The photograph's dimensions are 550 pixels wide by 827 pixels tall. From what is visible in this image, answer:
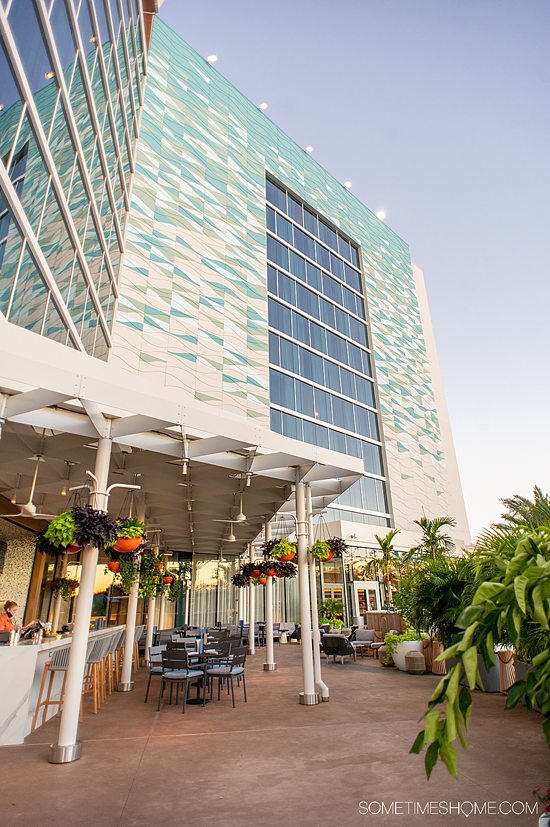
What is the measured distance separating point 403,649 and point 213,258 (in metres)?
19.6

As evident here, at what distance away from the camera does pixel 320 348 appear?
2934cm

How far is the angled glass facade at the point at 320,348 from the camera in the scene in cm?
2638

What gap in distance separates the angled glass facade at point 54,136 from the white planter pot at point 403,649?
1168 cm

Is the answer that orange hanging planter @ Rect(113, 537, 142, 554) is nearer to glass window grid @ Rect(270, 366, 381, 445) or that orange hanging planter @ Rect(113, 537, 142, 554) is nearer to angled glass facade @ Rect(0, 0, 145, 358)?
angled glass facade @ Rect(0, 0, 145, 358)

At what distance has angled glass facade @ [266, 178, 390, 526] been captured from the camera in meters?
26.4

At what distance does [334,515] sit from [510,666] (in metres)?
17.2

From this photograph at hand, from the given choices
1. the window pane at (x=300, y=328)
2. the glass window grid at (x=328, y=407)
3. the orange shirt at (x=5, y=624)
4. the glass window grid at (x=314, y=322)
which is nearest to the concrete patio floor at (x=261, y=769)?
the orange shirt at (x=5, y=624)

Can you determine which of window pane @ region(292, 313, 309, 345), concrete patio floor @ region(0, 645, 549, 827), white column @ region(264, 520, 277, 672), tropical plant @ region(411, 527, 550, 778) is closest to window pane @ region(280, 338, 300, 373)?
Result: window pane @ region(292, 313, 309, 345)

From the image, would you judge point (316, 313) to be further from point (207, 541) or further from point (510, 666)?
point (510, 666)

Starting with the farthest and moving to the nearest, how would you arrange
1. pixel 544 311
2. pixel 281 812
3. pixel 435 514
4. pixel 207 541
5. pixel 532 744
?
pixel 435 514 < pixel 544 311 < pixel 207 541 < pixel 532 744 < pixel 281 812

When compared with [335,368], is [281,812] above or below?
below

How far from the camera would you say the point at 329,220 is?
3425 cm

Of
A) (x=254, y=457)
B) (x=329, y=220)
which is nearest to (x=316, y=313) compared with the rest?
(x=329, y=220)

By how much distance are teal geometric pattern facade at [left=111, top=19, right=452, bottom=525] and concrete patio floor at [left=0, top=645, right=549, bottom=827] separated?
579 inches
